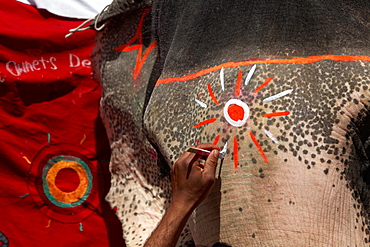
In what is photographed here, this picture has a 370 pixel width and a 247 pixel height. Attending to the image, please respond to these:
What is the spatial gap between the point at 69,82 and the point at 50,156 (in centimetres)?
24

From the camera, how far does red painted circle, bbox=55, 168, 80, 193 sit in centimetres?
185

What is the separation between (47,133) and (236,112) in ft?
3.08

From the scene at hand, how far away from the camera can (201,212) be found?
43.8 inches

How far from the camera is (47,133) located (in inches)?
73.5

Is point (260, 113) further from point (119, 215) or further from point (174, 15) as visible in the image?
point (119, 215)

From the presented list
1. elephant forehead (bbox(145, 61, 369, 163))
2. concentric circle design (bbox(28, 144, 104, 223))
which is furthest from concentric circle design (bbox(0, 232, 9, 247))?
elephant forehead (bbox(145, 61, 369, 163))

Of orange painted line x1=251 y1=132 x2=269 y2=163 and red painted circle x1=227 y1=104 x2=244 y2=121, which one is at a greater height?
red painted circle x1=227 y1=104 x2=244 y2=121

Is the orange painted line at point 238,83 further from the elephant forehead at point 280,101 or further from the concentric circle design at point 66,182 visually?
the concentric circle design at point 66,182

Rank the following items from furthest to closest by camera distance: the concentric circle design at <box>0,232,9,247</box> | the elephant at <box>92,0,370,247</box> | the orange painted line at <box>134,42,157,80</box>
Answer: the concentric circle design at <box>0,232,9,247</box> < the orange painted line at <box>134,42,157,80</box> < the elephant at <box>92,0,370,247</box>

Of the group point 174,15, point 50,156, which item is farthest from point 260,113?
point 50,156

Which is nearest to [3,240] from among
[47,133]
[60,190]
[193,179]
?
[60,190]

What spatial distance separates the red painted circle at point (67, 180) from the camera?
1.85 m

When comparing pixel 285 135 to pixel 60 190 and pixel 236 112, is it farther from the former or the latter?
pixel 60 190

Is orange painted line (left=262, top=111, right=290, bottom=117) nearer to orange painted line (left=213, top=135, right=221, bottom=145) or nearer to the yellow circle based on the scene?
orange painted line (left=213, top=135, right=221, bottom=145)
